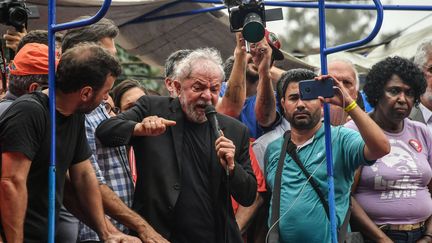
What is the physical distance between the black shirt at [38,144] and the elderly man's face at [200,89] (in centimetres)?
81

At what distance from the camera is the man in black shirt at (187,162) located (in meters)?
5.42

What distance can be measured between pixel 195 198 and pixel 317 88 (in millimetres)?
1076

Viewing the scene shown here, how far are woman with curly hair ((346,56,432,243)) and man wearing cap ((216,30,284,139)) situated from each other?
66 centimetres

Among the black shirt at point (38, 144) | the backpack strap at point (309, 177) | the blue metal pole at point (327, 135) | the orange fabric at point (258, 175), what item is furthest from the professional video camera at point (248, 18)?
the orange fabric at point (258, 175)

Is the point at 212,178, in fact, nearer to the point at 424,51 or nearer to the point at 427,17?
the point at 424,51

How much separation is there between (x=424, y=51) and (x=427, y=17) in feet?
19.6

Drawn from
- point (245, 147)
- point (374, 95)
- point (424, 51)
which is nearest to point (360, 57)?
point (424, 51)

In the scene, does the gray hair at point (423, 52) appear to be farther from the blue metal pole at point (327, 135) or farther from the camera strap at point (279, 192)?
the blue metal pole at point (327, 135)

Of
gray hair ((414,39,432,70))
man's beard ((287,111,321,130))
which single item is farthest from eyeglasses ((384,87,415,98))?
gray hair ((414,39,432,70))

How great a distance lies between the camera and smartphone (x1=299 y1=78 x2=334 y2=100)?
16.4ft

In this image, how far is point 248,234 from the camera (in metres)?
6.76

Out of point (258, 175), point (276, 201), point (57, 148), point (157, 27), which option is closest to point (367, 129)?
point (276, 201)

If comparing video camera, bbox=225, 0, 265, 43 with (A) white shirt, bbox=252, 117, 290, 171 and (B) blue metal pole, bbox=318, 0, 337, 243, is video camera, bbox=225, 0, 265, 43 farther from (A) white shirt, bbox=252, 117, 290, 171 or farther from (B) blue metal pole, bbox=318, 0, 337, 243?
(A) white shirt, bbox=252, 117, 290, 171

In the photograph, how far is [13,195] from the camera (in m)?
4.52
